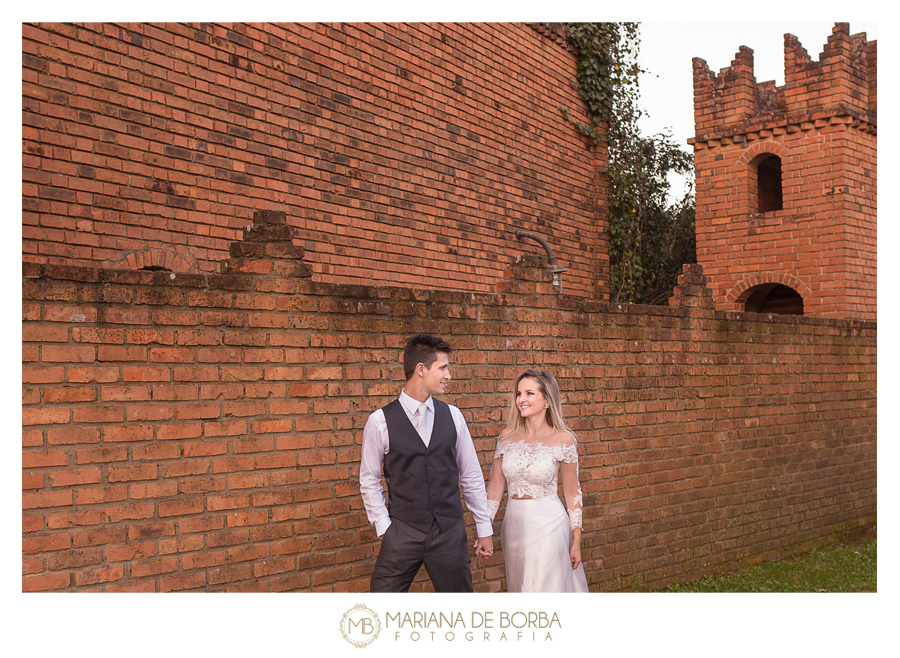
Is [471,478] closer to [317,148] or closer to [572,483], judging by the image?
[572,483]

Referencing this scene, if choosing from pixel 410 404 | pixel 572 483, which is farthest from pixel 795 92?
pixel 410 404

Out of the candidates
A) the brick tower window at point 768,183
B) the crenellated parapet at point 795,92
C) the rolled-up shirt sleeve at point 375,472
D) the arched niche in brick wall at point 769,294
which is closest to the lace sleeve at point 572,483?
the rolled-up shirt sleeve at point 375,472

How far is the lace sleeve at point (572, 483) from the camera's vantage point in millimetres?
4113

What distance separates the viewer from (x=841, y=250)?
10.2 m

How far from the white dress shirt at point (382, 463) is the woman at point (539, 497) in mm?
192

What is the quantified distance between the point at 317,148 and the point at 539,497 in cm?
397

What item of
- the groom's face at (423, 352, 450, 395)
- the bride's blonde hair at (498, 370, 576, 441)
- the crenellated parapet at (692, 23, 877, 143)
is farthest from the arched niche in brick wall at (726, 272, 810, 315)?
the groom's face at (423, 352, 450, 395)

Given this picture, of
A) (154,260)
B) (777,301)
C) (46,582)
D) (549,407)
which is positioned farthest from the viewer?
(777,301)

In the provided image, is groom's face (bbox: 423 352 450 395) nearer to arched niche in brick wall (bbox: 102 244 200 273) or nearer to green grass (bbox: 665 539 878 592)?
arched niche in brick wall (bbox: 102 244 200 273)

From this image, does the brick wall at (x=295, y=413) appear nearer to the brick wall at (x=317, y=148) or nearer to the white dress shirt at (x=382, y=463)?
the white dress shirt at (x=382, y=463)

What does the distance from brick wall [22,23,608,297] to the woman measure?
3.00 meters

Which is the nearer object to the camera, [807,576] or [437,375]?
[437,375]

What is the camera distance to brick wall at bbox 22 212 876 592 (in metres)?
3.55

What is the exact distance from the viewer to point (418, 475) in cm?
367
